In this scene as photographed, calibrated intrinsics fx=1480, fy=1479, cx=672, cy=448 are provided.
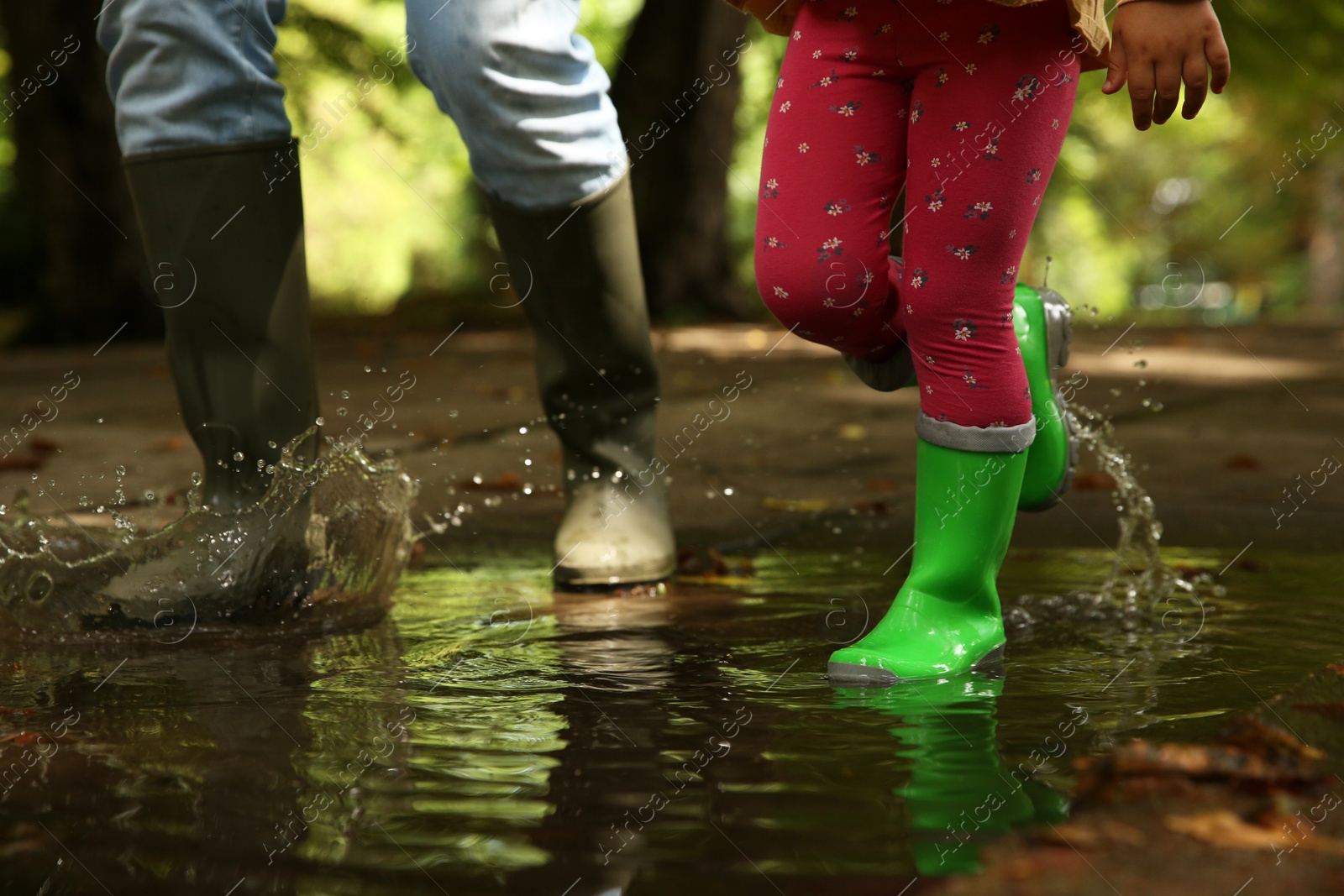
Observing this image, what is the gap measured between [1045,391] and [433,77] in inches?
42.9

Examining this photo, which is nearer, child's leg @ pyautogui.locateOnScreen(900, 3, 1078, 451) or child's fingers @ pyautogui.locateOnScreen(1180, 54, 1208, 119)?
child's fingers @ pyautogui.locateOnScreen(1180, 54, 1208, 119)

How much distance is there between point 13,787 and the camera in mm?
1438

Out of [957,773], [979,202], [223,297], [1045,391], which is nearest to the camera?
[957,773]

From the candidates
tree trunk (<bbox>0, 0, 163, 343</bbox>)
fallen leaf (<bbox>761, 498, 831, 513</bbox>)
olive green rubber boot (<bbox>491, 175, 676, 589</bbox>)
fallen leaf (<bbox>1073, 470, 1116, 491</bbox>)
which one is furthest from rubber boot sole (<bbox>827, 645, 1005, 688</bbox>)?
tree trunk (<bbox>0, 0, 163, 343</bbox>)

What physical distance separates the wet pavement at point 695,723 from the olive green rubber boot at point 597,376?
0.11 m

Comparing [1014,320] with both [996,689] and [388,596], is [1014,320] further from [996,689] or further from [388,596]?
[388,596]

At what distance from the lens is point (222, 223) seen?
7.82ft

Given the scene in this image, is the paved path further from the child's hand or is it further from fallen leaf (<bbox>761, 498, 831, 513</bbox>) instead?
the child's hand

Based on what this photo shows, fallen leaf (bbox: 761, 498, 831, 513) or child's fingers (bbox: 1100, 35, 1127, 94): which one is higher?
child's fingers (bbox: 1100, 35, 1127, 94)

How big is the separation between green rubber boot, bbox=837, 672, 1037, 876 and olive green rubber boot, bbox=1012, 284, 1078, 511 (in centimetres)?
46

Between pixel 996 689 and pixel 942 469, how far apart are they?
0.33 metres

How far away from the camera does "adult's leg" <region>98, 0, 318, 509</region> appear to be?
2.35 m

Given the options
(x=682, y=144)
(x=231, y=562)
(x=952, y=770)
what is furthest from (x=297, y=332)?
(x=682, y=144)

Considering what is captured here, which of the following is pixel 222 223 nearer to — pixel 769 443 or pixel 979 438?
pixel 979 438
